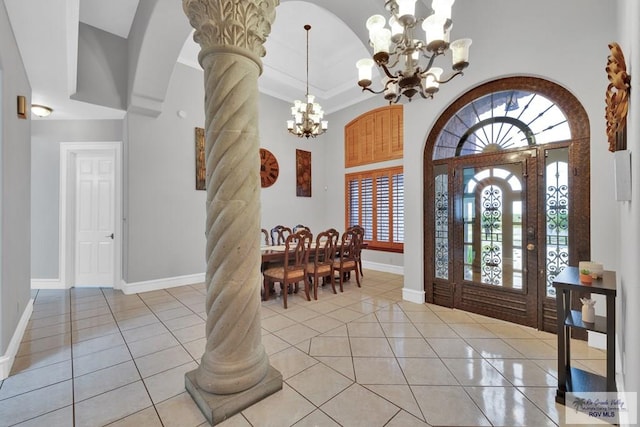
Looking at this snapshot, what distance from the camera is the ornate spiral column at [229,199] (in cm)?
165

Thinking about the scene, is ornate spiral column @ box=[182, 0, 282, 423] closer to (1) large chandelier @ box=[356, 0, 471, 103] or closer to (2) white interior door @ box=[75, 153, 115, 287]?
(1) large chandelier @ box=[356, 0, 471, 103]

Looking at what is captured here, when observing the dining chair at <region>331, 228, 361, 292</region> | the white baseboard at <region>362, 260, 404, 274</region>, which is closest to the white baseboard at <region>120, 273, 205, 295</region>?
the dining chair at <region>331, 228, 361, 292</region>

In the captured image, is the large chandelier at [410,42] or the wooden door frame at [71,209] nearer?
the large chandelier at [410,42]

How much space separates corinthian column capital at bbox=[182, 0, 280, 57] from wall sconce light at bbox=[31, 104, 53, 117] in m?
3.66

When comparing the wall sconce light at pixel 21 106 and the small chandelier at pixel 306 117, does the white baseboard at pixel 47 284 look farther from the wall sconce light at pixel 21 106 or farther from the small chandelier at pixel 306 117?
the small chandelier at pixel 306 117

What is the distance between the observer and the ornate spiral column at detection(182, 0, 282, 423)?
65.0 inches

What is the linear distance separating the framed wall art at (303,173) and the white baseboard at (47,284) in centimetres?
440

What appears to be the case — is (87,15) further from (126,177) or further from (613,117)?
(613,117)

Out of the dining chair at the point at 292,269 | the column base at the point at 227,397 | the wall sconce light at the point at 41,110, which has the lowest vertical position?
the column base at the point at 227,397

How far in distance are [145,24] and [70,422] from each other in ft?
12.9

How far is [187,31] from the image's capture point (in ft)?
10.6

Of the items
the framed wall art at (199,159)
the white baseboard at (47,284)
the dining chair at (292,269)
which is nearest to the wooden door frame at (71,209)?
the white baseboard at (47,284)

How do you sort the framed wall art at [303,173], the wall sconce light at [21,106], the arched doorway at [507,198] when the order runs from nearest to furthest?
1. the wall sconce light at [21,106]
2. the arched doorway at [507,198]
3. the framed wall art at [303,173]

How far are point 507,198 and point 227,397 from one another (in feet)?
10.6
